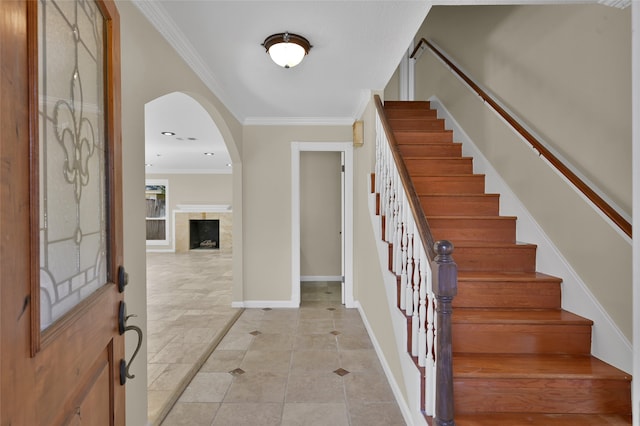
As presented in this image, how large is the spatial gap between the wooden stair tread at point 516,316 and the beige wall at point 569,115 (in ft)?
0.64

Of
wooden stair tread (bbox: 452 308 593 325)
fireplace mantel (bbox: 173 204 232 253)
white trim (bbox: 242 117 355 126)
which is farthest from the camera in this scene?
fireplace mantel (bbox: 173 204 232 253)

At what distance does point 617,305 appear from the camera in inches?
65.5

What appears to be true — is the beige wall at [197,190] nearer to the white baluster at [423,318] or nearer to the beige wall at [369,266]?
the beige wall at [369,266]

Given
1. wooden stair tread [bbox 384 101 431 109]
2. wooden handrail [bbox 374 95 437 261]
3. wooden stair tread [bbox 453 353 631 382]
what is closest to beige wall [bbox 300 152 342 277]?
wooden stair tread [bbox 384 101 431 109]

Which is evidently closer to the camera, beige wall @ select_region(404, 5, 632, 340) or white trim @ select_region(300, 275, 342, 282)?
beige wall @ select_region(404, 5, 632, 340)

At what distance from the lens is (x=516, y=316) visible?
1833 millimetres

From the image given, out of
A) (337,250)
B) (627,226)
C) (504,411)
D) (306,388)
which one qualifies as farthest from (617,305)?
(337,250)

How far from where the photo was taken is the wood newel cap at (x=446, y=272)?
1.36 meters

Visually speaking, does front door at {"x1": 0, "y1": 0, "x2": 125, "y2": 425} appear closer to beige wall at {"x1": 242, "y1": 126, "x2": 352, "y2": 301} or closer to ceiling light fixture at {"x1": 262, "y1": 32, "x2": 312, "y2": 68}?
ceiling light fixture at {"x1": 262, "y1": 32, "x2": 312, "y2": 68}

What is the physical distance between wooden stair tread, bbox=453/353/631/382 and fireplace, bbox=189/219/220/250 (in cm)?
920

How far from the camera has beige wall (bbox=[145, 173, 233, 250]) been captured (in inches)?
377

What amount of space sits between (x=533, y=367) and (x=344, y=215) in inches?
106

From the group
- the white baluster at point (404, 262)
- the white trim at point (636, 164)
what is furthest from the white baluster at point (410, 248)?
the white trim at point (636, 164)

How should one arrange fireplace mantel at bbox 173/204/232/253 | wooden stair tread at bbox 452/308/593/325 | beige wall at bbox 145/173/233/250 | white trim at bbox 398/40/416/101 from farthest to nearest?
beige wall at bbox 145/173/233/250
fireplace mantel at bbox 173/204/232/253
white trim at bbox 398/40/416/101
wooden stair tread at bbox 452/308/593/325
